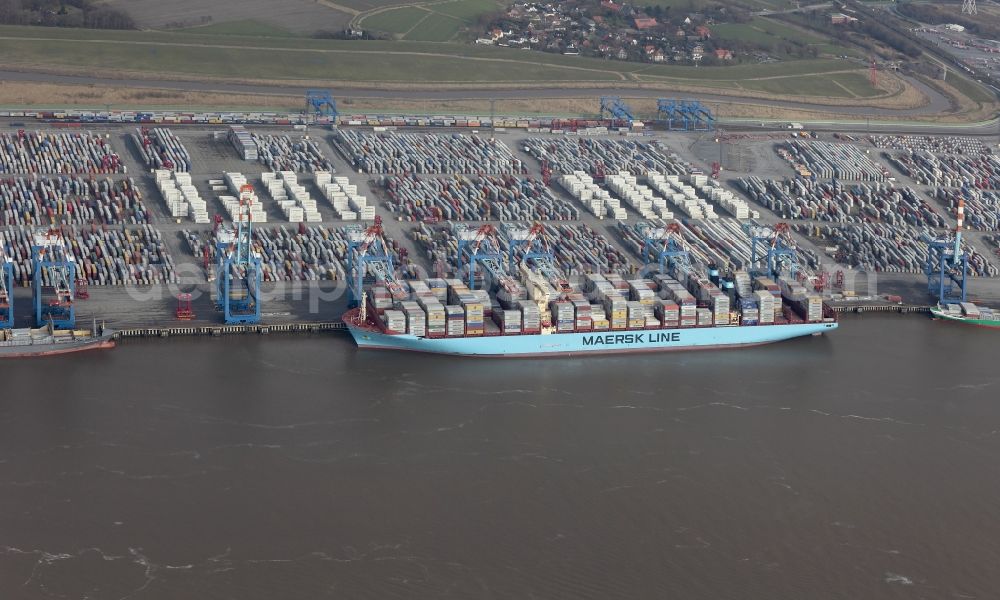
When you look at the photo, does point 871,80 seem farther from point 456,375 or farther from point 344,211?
Result: point 456,375

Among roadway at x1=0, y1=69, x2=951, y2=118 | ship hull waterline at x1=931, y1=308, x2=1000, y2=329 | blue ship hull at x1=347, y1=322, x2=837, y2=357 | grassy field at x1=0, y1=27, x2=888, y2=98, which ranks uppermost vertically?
grassy field at x1=0, y1=27, x2=888, y2=98

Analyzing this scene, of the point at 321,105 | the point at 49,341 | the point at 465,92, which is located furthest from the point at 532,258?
the point at 465,92

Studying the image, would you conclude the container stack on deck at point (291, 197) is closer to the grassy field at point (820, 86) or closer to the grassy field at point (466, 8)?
the grassy field at point (820, 86)

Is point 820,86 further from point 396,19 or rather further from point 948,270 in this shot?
point 948,270

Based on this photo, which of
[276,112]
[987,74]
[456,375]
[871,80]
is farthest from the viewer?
[987,74]

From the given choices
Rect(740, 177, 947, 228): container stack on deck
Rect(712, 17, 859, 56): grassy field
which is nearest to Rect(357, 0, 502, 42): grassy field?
Rect(712, 17, 859, 56): grassy field

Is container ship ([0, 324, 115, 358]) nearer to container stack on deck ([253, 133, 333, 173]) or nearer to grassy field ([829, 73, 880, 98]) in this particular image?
container stack on deck ([253, 133, 333, 173])

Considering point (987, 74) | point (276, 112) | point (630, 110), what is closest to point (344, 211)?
point (276, 112)
